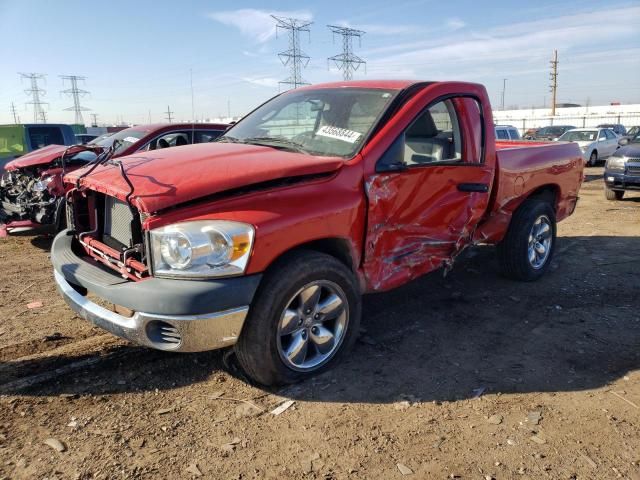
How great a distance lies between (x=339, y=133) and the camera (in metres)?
3.79

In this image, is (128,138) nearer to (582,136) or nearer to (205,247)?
(205,247)

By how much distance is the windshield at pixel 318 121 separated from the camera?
374 cm

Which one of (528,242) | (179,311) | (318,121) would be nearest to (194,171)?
(179,311)

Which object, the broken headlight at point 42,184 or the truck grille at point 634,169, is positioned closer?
the broken headlight at point 42,184

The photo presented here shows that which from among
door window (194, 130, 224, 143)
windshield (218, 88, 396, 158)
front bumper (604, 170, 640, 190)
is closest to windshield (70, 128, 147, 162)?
door window (194, 130, 224, 143)

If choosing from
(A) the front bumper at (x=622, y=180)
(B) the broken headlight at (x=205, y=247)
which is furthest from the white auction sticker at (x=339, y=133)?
(A) the front bumper at (x=622, y=180)

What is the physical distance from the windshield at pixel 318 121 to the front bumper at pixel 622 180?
363 inches

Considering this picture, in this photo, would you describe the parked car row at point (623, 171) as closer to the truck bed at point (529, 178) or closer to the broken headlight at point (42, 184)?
the truck bed at point (529, 178)

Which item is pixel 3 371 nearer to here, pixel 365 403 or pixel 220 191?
pixel 220 191

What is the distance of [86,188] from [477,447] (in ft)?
10.0

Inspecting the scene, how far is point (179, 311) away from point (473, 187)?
271cm

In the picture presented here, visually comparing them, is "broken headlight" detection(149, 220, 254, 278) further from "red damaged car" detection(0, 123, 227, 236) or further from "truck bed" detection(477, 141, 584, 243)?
"red damaged car" detection(0, 123, 227, 236)

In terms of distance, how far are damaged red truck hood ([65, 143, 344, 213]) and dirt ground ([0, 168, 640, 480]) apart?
1.27 metres

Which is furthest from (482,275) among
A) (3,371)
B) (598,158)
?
(598,158)
